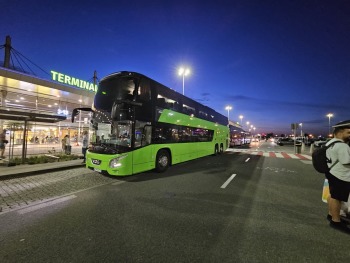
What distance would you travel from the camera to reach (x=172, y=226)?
4.03 m

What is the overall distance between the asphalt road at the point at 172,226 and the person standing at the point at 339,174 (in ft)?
1.01

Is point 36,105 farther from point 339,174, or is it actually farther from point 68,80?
point 339,174

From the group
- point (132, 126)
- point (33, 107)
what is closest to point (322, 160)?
point (132, 126)

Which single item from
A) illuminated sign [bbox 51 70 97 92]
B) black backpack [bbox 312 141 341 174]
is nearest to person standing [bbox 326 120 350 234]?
black backpack [bbox 312 141 341 174]

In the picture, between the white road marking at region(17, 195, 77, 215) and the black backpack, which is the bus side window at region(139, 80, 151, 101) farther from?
the black backpack

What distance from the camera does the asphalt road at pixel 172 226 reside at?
310 centimetres

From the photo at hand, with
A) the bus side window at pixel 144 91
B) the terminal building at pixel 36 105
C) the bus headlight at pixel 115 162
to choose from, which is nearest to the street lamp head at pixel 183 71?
the terminal building at pixel 36 105

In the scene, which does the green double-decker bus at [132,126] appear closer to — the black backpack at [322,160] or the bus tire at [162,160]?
the bus tire at [162,160]

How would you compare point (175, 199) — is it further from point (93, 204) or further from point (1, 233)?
point (1, 233)

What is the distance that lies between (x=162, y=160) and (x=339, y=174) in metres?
6.89

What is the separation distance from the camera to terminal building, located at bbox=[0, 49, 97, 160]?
456 inches

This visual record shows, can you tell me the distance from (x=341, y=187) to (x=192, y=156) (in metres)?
8.99

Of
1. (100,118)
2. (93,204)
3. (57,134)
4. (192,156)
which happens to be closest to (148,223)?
(93,204)

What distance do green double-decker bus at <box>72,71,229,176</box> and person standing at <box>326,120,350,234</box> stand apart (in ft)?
19.7
